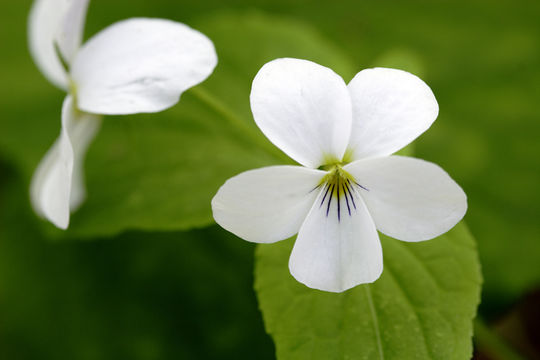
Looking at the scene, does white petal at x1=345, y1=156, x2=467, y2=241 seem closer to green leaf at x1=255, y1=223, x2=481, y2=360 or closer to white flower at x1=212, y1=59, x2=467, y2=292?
white flower at x1=212, y1=59, x2=467, y2=292

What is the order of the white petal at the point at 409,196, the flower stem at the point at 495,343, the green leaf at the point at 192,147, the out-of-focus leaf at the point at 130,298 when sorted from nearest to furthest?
1. the white petal at the point at 409,196
2. the green leaf at the point at 192,147
3. the flower stem at the point at 495,343
4. the out-of-focus leaf at the point at 130,298

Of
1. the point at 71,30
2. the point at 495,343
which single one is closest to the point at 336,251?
the point at 71,30

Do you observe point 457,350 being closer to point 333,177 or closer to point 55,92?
point 333,177

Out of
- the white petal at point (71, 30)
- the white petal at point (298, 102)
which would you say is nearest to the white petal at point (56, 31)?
the white petal at point (71, 30)

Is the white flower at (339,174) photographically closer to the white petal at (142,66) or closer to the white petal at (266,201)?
the white petal at (266,201)

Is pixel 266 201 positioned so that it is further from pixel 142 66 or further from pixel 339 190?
pixel 142 66

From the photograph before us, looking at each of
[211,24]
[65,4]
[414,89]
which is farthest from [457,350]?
[211,24]
